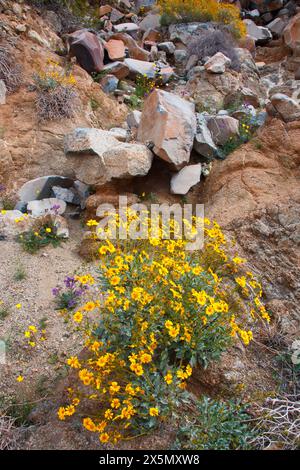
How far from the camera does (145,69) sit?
8.32 metres

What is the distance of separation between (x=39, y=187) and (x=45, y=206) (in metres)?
0.46

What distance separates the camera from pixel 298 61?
10.6 metres

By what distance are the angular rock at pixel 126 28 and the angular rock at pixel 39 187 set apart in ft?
20.1

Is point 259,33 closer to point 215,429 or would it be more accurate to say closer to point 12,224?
point 12,224

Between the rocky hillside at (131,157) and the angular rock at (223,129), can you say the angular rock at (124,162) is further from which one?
the angular rock at (223,129)

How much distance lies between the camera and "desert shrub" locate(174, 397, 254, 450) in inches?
88.7

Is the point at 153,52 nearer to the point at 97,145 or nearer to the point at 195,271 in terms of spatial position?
the point at 97,145

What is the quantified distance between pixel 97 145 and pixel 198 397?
3.17 m

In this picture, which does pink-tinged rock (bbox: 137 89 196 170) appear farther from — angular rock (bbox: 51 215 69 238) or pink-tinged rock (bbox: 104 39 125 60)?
pink-tinged rock (bbox: 104 39 125 60)

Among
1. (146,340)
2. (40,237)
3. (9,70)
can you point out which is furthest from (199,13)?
(146,340)

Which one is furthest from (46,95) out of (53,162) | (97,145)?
(97,145)

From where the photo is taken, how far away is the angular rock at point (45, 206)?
15.8 ft

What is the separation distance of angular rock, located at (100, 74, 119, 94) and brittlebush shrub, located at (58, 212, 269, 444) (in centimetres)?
535

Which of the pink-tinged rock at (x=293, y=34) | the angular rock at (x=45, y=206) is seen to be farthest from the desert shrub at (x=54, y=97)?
the pink-tinged rock at (x=293, y=34)
